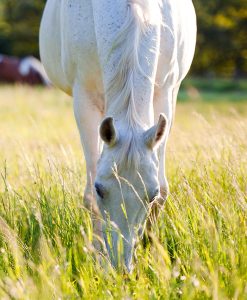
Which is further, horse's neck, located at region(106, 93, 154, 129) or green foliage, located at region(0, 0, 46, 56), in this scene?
green foliage, located at region(0, 0, 46, 56)

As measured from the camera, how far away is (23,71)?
25.5 metres

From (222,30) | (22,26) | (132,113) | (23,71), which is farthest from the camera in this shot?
(22,26)

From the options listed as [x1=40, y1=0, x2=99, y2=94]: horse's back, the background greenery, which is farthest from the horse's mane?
the background greenery

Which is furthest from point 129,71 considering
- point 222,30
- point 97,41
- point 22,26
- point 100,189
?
point 22,26

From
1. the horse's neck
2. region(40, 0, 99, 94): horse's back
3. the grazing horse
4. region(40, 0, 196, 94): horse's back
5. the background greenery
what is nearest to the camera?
the horse's neck

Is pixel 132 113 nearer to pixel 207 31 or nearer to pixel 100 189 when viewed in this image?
pixel 100 189

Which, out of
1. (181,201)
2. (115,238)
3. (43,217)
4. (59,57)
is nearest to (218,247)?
(115,238)

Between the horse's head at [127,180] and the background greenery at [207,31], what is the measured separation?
29986 millimetres

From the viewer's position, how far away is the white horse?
2.90m

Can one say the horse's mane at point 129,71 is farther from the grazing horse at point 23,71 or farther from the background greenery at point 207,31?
the background greenery at point 207,31

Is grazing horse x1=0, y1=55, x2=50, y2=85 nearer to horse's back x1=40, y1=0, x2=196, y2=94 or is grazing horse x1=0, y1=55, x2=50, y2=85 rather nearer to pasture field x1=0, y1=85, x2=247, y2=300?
pasture field x1=0, y1=85, x2=247, y2=300

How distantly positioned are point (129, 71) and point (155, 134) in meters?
0.41

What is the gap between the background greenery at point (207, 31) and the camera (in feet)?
107

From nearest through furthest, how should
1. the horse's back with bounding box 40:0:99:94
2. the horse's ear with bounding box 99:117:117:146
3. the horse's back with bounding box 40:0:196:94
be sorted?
1. the horse's ear with bounding box 99:117:117:146
2. the horse's back with bounding box 40:0:196:94
3. the horse's back with bounding box 40:0:99:94
